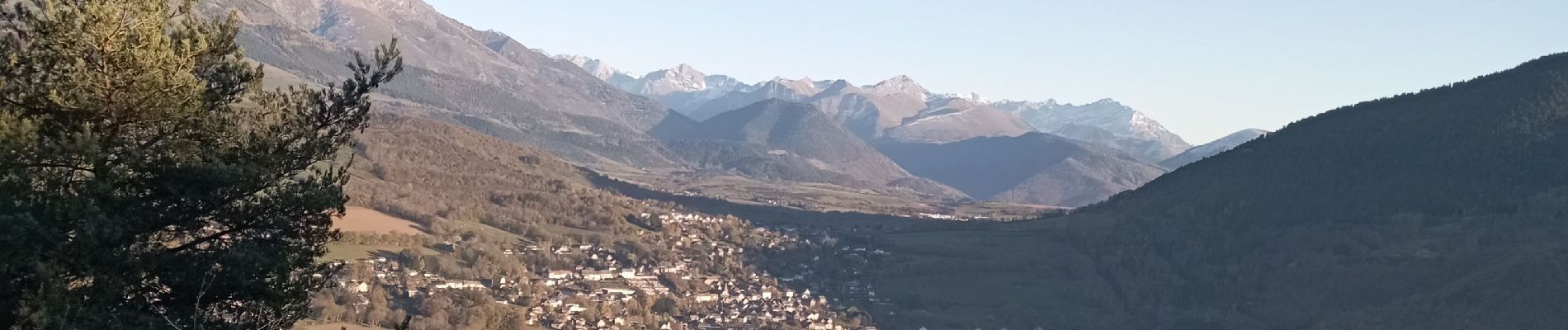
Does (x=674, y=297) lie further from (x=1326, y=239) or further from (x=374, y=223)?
(x=1326, y=239)

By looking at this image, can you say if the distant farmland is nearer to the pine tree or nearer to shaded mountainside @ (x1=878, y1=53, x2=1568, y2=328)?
shaded mountainside @ (x1=878, y1=53, x2=1568, y2=328)

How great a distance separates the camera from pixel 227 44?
1545 cm

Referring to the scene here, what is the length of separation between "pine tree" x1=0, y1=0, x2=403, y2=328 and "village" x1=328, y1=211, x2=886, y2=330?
31.7m

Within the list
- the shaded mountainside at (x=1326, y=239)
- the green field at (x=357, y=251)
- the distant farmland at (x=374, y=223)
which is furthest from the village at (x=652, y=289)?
the shaded mountainside at (x=1326, y=239)

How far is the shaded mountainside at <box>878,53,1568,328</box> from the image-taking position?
6588cm

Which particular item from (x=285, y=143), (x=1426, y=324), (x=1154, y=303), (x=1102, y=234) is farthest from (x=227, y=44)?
(x=1102, y=234)

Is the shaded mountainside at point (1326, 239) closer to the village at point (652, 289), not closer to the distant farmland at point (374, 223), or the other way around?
the village at point (652, 289)

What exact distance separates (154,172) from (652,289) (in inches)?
1952

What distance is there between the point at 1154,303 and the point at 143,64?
73673mm

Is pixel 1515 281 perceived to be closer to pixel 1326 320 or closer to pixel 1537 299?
pixel 1537 299

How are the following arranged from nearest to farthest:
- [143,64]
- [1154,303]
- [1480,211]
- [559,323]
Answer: [143,64] < [559,323] < [1154,303] < [1480,211]

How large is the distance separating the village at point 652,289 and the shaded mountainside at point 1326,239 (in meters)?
7.82

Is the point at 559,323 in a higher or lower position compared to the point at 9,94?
lower

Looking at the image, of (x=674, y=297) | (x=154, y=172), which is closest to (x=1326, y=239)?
(x=674, y=297)
